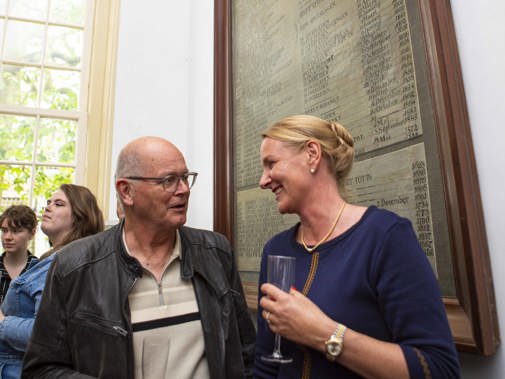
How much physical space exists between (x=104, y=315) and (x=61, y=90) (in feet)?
10.1

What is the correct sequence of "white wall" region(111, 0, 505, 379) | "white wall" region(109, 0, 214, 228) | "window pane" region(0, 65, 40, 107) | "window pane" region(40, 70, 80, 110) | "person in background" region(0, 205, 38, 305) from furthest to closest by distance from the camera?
"window pane" region(40, 70, 80, 110) < "window pane" region(0, 65, 40, 107) < "white wall" region(109, 0, 214, 228) < "white wall" region(111, 0, 505, 379) < "person in background" region(0, 205, 38, 305)

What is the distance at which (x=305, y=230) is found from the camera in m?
1.19

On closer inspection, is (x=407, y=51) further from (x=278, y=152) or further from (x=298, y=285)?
(x=298, y=285)

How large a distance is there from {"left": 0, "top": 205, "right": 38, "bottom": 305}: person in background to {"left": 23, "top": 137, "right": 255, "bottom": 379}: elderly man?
5.38 ft

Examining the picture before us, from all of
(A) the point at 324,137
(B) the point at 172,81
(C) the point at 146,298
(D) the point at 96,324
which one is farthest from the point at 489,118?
(B) the point at 172,81

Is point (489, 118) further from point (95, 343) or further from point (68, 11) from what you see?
point (68, 11)

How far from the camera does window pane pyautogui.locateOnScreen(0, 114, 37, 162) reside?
3.46m

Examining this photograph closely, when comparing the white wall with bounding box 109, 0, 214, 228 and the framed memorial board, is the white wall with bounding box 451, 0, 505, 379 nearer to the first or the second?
the framed memorial board

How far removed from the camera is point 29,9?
3.74m

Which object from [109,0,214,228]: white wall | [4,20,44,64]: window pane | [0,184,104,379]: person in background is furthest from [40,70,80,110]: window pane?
[0,184,104,379]: person in background

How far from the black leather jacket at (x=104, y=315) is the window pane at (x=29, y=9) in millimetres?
3287

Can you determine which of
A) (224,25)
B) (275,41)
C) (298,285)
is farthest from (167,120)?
(298,285)

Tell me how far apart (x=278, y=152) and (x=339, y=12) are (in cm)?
87

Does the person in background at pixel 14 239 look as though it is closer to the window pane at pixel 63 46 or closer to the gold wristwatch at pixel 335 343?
the window pane at pixel 63 46
